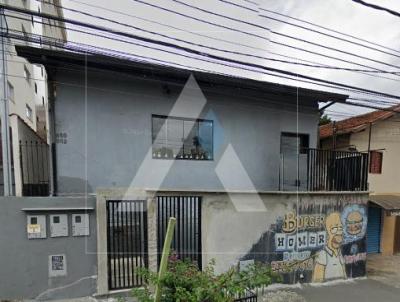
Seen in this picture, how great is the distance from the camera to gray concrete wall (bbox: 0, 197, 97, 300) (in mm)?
5332

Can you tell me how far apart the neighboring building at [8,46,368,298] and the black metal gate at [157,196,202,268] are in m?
0.02

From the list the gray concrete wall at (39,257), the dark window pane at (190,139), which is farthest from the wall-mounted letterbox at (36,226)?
the dark window pane at (190,139)

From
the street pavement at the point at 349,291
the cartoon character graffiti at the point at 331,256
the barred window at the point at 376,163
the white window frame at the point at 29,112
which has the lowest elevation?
the street pavement at the point at 349,291

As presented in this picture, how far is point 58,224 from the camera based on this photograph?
5.59 metres

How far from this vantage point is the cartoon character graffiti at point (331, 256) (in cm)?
765

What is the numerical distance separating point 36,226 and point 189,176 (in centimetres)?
378

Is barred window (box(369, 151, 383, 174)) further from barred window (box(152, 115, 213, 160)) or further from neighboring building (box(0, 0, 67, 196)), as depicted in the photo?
neighboring building (box(0, 0, 67, 196))

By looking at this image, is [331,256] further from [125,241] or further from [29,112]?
[29,112]

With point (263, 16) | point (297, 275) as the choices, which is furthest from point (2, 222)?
point (297, 275)

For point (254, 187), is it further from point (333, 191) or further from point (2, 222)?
point (2, 222)

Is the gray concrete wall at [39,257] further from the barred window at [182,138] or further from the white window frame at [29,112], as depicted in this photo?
the white window frame at [29,112]

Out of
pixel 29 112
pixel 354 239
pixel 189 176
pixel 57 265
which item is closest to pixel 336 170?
pixel 354 239

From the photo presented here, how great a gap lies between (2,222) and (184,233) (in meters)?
3.58

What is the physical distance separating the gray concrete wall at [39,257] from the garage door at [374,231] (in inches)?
403
